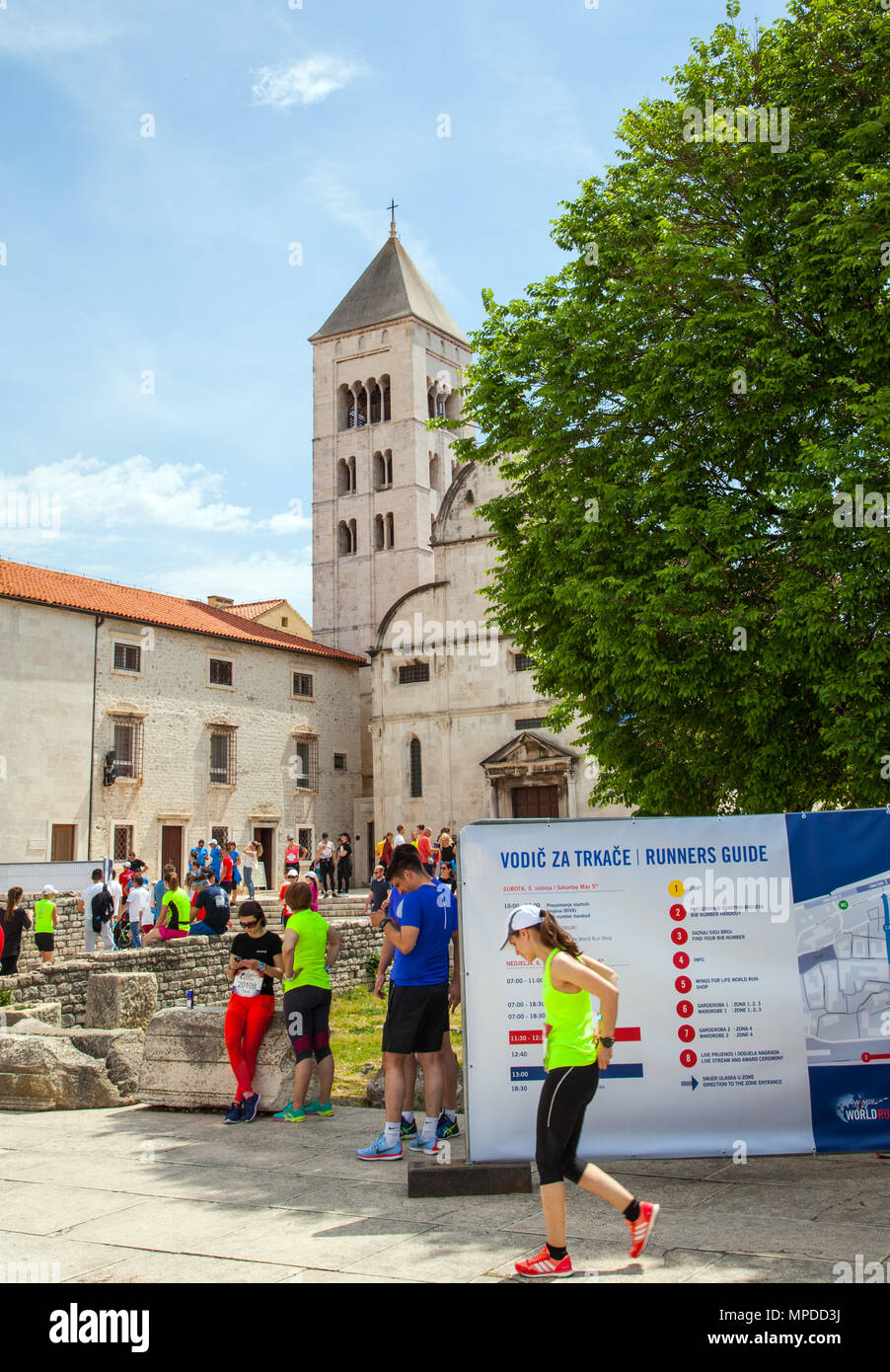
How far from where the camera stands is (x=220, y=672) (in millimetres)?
39875

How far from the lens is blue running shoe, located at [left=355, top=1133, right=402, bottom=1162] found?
24.2 feet

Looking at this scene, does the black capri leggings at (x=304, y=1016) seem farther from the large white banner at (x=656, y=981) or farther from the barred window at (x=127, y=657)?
the barred window at (x=127, y=657)

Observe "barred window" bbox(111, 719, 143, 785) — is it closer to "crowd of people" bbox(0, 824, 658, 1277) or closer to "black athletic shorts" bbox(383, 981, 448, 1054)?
"crowd of people" bbox(0, 824, 658, 1277)

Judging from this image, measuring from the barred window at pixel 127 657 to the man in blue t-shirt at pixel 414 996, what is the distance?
98.2ft

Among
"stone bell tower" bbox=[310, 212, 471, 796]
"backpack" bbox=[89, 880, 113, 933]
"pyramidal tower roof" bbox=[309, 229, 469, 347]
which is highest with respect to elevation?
"pyramidal tower roof" bbox=[309, 229, 469, 347]

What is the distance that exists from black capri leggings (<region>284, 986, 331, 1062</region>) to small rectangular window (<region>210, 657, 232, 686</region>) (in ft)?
103

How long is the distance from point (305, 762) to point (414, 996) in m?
36.6

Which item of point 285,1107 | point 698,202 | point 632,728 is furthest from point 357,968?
point 698,202

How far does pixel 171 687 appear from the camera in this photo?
123ft

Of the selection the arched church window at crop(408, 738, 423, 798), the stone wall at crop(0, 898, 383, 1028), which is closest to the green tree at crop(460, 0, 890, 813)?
the stone wall at crop(0, 898, 383, 1028)

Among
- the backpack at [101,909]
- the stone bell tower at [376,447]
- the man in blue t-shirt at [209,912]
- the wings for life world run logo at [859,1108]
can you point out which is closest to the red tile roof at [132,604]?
the stone bell tower at [376,447]

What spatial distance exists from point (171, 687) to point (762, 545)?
93.4 ft

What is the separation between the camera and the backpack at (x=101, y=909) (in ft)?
68.7
